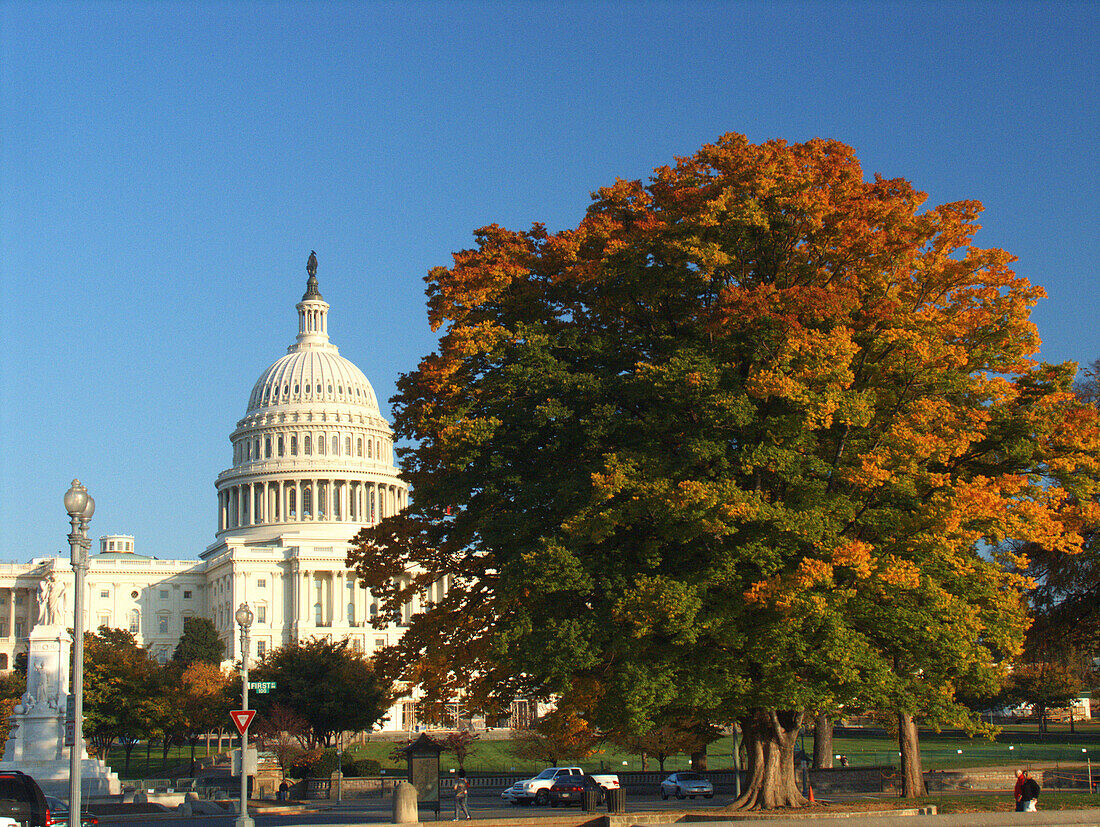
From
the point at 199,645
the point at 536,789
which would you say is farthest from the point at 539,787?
the point at 199,645

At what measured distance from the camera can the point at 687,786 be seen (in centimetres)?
4712

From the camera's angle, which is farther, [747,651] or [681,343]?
[681,343]

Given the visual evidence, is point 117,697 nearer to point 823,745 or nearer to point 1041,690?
point 823,745

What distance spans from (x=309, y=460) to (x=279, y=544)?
12.8m

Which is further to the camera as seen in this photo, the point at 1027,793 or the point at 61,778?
the point at 61,778

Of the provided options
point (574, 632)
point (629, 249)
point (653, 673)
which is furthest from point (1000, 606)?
point (629, 249)

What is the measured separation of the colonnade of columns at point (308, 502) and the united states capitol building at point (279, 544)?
0.16m

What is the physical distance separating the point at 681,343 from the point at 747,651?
286 inches

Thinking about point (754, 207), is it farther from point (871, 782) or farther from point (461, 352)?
point (871, 782)

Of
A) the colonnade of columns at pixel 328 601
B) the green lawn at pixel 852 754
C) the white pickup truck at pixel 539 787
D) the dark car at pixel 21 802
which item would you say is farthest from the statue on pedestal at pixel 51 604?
the colonnade of columns at pixel 328 601

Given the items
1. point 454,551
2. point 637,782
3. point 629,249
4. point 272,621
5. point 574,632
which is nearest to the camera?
point 574,632

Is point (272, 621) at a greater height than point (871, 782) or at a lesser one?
greater

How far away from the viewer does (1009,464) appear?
28.9m

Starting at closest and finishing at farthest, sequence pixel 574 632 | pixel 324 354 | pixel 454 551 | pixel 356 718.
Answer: pixel 574 632 < pixel 454 551 < pixel 356 718 < pixel 324 354
